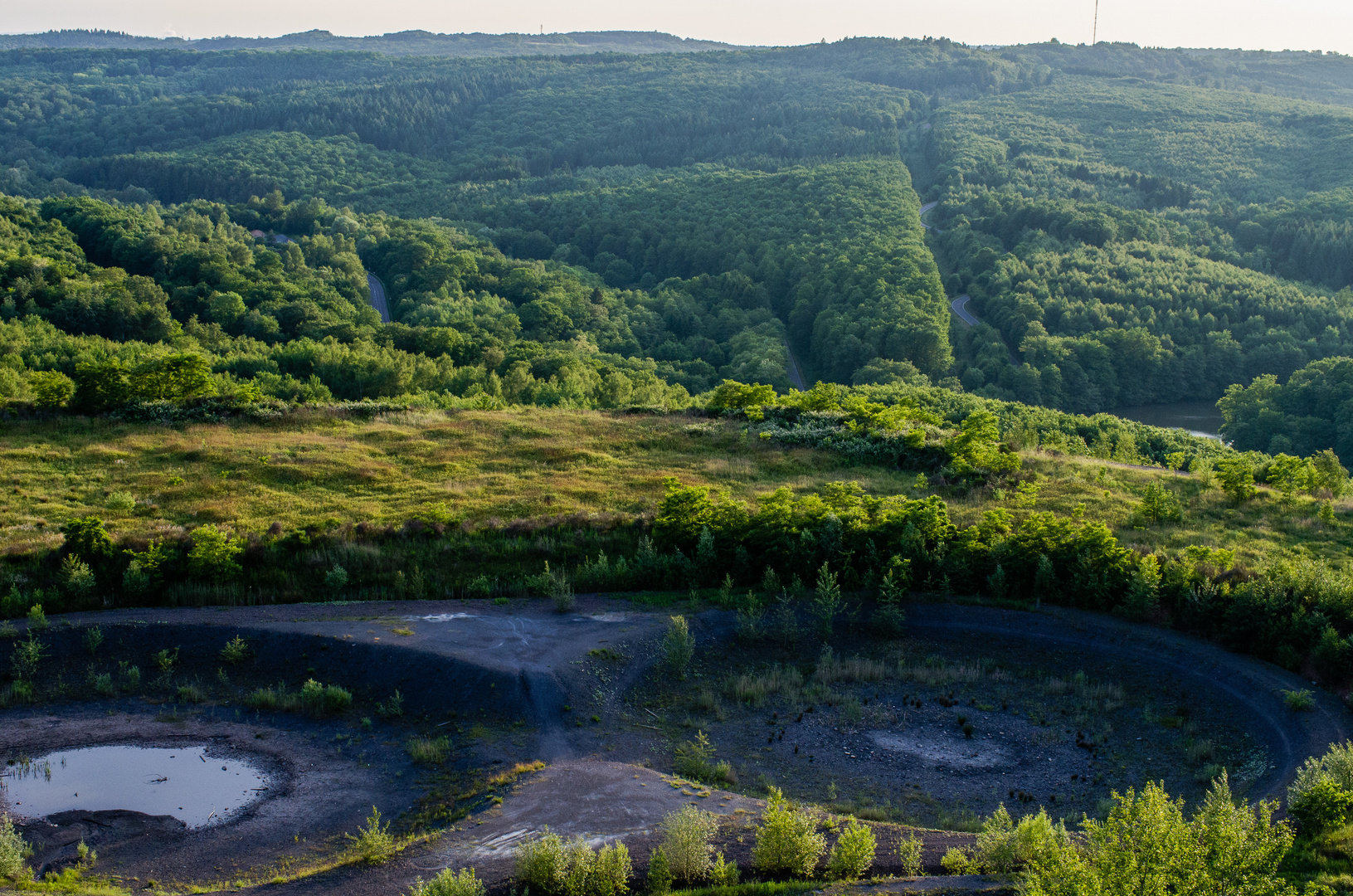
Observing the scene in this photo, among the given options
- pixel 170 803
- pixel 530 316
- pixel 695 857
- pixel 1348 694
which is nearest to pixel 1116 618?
pixel 1348 694

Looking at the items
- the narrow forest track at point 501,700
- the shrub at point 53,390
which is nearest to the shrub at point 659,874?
the narrow forest track at point 501,700

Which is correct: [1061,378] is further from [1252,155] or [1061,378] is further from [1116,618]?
[1252,155]

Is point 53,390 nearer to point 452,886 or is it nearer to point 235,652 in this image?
point 235,652

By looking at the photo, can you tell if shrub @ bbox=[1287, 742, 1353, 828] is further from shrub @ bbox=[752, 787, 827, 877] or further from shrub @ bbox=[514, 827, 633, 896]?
shrub @ bbox=[514, 827, 633, 896]

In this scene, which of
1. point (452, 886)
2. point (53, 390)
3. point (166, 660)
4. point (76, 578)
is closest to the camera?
point (452, 886)

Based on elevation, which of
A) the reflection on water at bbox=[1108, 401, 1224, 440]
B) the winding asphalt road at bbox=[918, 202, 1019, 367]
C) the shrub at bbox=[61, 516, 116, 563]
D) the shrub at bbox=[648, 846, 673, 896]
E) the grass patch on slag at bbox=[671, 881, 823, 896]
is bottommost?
the reflection on water at bbox=[1108, 401, 1224, 440]

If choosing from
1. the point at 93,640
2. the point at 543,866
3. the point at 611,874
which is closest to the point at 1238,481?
the point at 611,874

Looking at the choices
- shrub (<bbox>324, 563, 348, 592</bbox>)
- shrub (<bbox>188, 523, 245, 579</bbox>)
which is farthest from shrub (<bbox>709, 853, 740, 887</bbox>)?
shrub (<bbox>188, 523, 245, 579</bbox>)
